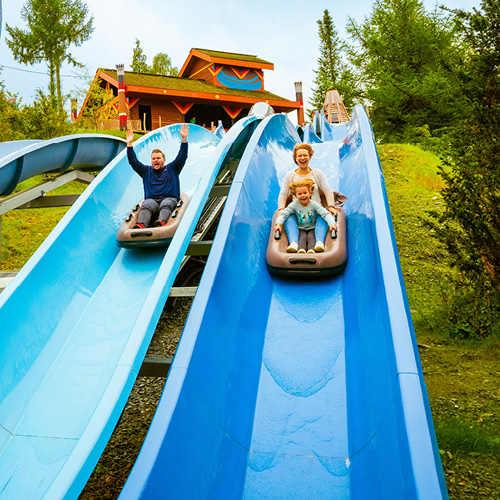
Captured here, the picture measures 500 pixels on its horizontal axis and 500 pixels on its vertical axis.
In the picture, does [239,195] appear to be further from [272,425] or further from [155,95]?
[155,95]

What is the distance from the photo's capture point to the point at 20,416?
10.3 feet

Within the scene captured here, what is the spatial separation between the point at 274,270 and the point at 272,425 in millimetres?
1443

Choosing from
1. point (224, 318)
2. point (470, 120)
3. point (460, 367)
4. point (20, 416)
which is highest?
point (470, 120)

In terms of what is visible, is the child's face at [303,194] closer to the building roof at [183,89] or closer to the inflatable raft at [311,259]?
the inflatable raft at [311,259]

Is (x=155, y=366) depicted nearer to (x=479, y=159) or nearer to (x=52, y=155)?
(x=479, y=159)

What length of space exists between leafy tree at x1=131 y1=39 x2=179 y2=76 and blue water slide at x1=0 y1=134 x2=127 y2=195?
28.9m

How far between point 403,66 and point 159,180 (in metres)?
17.5

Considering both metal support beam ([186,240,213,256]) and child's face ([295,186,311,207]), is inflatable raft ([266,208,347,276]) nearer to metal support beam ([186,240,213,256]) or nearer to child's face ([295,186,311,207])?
child's face ([295,186,311,207])

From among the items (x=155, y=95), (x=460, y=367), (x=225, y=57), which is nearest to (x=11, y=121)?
(x=155, y=95)

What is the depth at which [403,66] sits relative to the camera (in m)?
19.5

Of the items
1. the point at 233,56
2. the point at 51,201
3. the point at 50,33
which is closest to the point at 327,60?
the point at 233,56

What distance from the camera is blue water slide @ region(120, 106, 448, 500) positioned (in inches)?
86.0

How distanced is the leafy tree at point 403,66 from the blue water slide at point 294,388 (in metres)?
15.0

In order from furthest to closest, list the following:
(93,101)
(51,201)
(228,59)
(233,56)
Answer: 1. (233,56)
2. (228,59)
3. (93,101)
4. (51,201)
